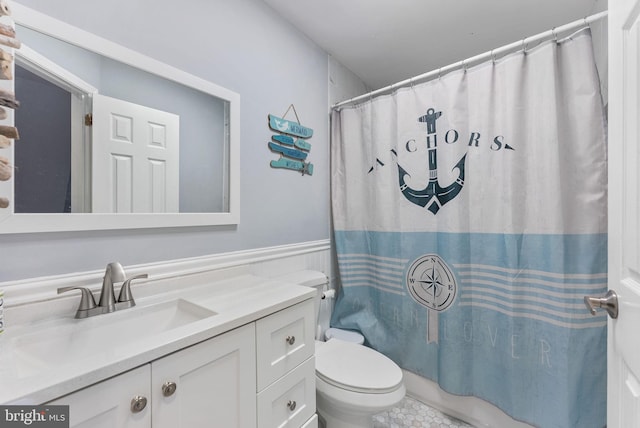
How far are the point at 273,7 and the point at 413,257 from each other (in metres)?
1.70

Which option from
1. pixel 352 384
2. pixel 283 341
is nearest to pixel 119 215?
pixel 283 341

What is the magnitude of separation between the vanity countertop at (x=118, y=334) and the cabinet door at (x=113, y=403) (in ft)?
0.06

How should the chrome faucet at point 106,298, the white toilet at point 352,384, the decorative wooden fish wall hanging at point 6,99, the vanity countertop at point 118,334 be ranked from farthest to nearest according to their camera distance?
the white toilet at point 352,384
the chrome faucet at point 106,298
the decorative wooden fish wall hanging at point 6,99
the vanity countertop at point 118,334

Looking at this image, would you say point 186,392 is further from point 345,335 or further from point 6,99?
point 345,335

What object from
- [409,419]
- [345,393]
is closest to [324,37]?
[345,393]

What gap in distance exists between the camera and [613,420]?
702 mm

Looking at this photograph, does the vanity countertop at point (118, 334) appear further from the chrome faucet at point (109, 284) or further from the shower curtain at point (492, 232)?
the shower curtain at point (492, 232)

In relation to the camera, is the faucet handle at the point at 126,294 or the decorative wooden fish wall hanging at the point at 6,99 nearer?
the decorative wooden fish wall hanging at the point at 6,99

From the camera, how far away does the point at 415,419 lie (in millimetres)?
1533

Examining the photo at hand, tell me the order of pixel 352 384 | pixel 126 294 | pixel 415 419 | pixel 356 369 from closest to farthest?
pixel 126 294 < pixel 352 384 < pixel 356 369 < pixel 415 419

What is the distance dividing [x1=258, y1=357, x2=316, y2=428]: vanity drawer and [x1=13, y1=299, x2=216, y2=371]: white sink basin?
1.16ft


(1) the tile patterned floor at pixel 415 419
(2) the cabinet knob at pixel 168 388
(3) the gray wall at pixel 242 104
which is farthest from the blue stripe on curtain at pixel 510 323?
(2) the cabinet knob at pixel 168 388

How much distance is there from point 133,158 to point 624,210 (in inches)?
59.3

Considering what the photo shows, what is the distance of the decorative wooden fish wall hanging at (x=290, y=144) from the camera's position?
5.09 feet
